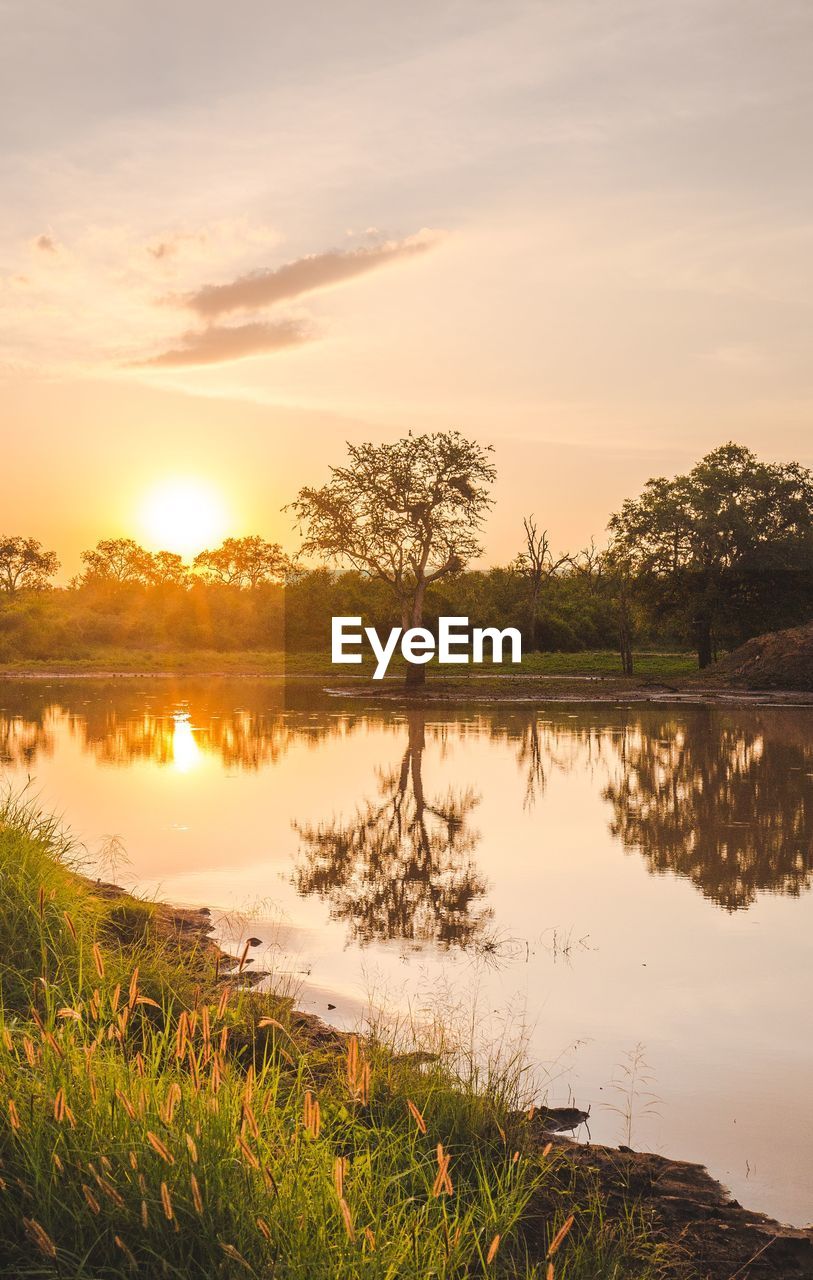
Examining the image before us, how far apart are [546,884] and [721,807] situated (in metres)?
5.39

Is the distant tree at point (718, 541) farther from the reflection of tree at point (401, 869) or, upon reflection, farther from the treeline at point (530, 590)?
the reflection of tree at point (401, 869)

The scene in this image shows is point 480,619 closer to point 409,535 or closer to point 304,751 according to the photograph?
point 409,535

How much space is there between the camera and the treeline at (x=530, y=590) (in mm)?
40156

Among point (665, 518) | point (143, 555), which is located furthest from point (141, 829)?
point (143, 555)

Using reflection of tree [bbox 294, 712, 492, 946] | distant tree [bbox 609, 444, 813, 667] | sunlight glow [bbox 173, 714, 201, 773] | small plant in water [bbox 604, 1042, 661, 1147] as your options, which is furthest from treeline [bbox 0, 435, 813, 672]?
small plant in water [bbox 604, 1042, 661, 1147]

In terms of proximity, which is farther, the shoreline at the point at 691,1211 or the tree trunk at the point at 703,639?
the tree trunk at the point at 703,639

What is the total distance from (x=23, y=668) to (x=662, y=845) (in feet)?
152

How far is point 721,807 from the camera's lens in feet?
49.8

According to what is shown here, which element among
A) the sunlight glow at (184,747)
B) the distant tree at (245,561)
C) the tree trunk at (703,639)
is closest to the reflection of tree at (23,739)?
the sunlight glow at (184,747)

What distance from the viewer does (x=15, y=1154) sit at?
3.42 metres

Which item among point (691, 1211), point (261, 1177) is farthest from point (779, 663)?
point (261, 1177)

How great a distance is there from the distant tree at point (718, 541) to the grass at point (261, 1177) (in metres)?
43.7

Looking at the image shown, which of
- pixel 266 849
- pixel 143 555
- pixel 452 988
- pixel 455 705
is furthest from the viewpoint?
pixel 143 555

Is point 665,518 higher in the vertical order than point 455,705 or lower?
higher
